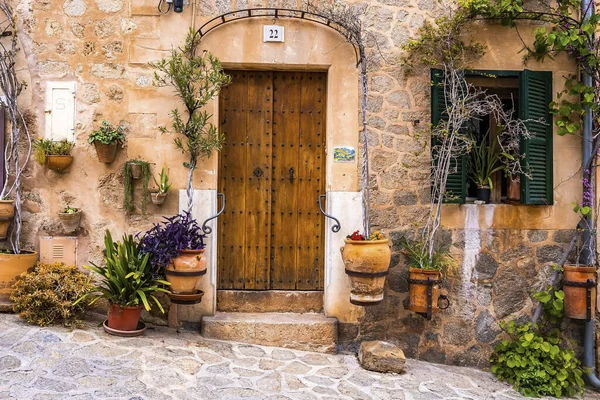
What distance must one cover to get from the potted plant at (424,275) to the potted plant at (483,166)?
83 cm

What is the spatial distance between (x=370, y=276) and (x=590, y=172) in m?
2.61

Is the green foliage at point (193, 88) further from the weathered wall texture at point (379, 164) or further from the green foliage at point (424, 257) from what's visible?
the green foliage at point (424, 257)

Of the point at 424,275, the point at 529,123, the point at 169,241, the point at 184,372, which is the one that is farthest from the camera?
the point at 529,123

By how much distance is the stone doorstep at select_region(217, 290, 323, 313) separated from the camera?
17.6 feet

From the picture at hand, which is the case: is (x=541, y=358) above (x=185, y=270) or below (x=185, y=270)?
below

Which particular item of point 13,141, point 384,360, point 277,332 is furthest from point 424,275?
point 13,141

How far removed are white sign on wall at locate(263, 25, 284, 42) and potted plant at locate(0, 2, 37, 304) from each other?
7.88 feet

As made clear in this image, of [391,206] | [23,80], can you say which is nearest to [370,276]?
[391,206]

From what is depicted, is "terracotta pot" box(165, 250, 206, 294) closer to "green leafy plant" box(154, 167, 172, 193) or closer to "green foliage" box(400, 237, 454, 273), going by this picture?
"green leafy plant" box(154, 167, 172, 193)

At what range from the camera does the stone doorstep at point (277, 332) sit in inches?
198

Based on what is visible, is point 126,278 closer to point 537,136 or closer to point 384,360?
point 384,360

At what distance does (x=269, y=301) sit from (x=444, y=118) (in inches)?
101

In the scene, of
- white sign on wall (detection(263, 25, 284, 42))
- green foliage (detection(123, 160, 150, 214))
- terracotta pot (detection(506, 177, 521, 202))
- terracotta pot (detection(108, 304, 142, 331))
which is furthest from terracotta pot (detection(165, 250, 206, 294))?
terracotta pot (detection(506, 177, 521, 202))

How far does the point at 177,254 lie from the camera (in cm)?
→ 466
